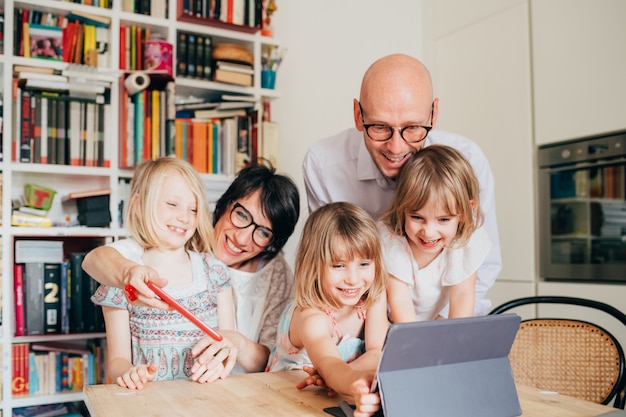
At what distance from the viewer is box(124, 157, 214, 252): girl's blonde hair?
5.33ft

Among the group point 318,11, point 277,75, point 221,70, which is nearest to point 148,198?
point 221,70

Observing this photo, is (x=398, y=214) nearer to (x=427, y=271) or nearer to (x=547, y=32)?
(x=427, y=271)

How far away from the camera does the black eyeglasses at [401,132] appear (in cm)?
167

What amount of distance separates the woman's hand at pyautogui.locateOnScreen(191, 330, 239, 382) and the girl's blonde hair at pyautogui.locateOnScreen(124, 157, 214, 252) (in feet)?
1.26

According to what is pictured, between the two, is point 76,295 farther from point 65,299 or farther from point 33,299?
point 33,299

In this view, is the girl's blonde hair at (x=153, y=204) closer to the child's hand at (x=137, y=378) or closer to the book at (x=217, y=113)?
the child's hand at (x=137, y=378)

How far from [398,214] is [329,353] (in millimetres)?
500

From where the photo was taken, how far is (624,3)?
268cm

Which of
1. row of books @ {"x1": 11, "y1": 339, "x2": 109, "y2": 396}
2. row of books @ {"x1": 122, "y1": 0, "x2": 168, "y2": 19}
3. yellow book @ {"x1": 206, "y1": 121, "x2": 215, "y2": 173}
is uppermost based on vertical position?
row of books @ {"x1": 122, "y1": 0, "x2": 168, "y2": 19}

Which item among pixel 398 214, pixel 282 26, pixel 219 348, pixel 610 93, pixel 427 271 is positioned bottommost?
pixel 219 348

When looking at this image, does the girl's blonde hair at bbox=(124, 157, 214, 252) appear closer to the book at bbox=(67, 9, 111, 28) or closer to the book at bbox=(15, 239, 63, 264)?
the book at bbox=(15, 239, 63, 264)

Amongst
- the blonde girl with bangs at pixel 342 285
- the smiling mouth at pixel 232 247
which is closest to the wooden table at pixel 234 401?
the blonde girl with bangs at pixel 342 285

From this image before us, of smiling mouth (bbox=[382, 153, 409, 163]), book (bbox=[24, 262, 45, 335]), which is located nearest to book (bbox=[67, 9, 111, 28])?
book (bbox=[24, 262, 45, 335])

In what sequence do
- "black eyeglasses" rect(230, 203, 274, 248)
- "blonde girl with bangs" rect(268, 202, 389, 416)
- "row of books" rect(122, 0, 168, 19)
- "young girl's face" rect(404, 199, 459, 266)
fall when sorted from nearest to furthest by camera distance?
"blonde girl with bangs" rect(268, 202, 389, 416) < "young girl's face" rect(404, 199, 459, 266) < "black eyeglasses" rect(230, 203, 274, 248) < "row of books" rect(122, 0, 168, 19)
